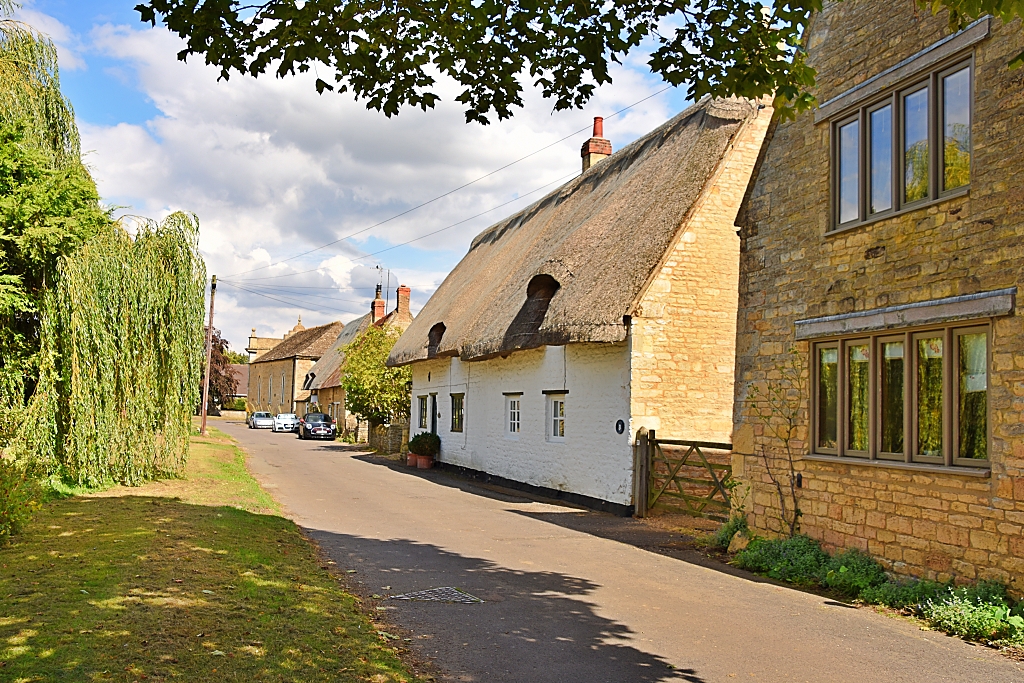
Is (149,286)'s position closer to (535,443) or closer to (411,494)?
(411,494)

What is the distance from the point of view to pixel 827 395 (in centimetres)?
1001

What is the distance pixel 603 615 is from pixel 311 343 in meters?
63.6

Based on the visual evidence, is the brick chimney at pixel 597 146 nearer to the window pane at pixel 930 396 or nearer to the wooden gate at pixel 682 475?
the wooden gate at pixel 682 475

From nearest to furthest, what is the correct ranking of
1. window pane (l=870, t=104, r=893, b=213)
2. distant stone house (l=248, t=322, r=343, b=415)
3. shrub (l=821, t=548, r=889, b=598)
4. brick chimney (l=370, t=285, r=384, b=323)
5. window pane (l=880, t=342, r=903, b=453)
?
1. shrub (l=821, t=548, r=889, b=598)
2. window pane (l=880, t=342, r=903, b=453)
3. window pane (l=870, t=104, r=893, b=213)
4. brick chimney (l=370, t=285, r=384, b=323)
5. distant stone house (l=248, t=322, r=343, b=415)

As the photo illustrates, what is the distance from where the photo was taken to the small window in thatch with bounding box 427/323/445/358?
25.6 m

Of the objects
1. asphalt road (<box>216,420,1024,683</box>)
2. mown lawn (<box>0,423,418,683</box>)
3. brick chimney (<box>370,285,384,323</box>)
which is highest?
brick chimney (<box>370,285,384,323</box>)

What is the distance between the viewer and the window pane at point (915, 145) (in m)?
8.80

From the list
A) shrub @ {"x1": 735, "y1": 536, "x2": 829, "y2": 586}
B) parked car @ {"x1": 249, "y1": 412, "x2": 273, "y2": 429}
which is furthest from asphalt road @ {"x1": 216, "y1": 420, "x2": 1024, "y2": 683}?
parked car @ {"x1": 249, "y1": 412, "x2": 273, "y2": 429}

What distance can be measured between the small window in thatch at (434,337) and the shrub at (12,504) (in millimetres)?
16407

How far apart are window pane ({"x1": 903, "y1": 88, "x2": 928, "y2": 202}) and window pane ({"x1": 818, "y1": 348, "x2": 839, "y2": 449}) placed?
203 centimetres

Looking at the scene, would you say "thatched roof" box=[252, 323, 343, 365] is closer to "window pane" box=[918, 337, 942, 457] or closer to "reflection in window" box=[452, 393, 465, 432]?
"reflection in window" box=[452, 393, 465, 432]

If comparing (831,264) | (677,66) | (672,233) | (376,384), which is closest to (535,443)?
(672,233)

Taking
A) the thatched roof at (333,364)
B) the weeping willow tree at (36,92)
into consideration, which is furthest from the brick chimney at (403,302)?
the weeping willow tree at (36,92)

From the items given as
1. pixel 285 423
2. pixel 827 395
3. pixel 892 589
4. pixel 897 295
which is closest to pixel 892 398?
pixel 827 395
